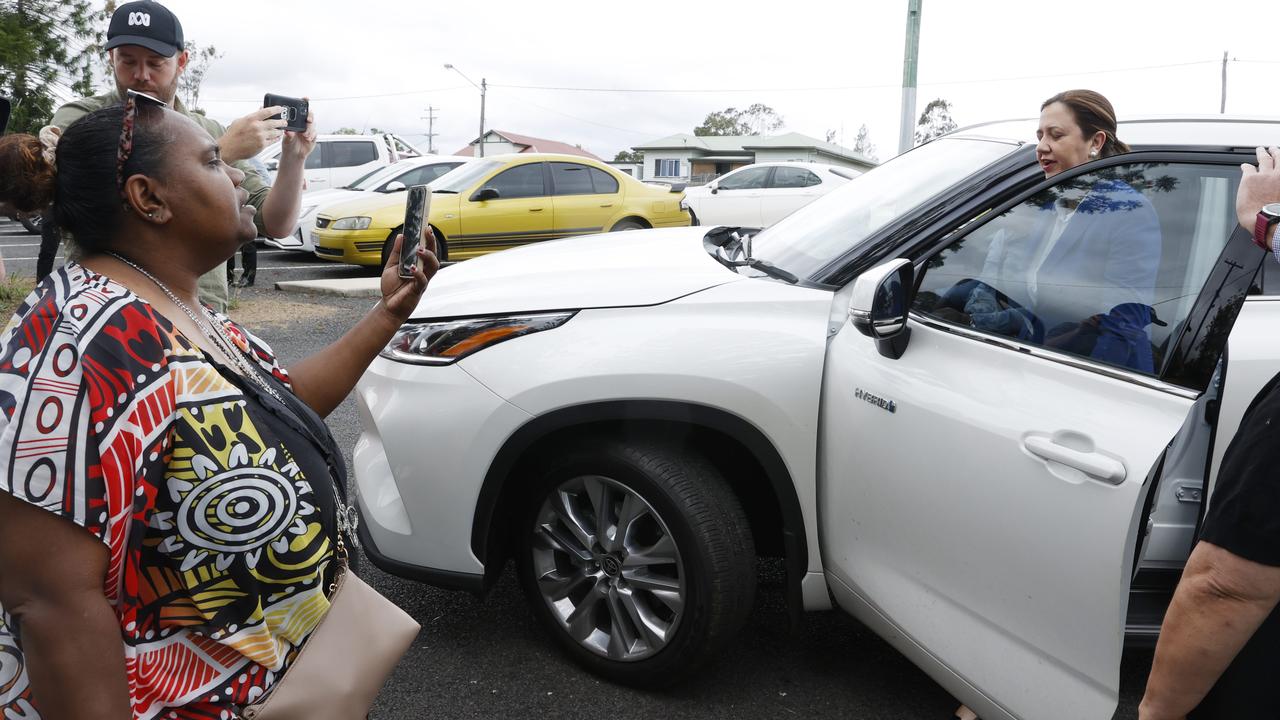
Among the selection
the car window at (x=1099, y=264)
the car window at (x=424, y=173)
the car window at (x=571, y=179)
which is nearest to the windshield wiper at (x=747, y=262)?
the car window at (x=1099, y=264)

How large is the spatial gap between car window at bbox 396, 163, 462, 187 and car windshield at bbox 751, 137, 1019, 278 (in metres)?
10.9

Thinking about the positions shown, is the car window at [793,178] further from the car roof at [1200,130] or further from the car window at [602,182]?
the car roof at [1200,130]

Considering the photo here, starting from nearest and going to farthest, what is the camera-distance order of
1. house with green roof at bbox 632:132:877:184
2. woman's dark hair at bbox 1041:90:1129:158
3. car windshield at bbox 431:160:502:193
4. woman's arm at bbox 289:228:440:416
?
woman's arm at bbox 289:228:440:416 < woman's dark hair at bbox 1041:90:1129:158 < car windshield at bbox 431:160:502:193 < house with green roof at bbox 632:132:877:184

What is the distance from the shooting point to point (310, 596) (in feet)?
4.33

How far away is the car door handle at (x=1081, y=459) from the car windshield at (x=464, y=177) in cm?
972

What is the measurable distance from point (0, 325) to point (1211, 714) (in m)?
8.72

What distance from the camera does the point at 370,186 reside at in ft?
44.0

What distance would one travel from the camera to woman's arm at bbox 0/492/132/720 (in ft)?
3.45

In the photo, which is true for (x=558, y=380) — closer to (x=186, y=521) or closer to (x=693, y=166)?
(x=186, y=521)

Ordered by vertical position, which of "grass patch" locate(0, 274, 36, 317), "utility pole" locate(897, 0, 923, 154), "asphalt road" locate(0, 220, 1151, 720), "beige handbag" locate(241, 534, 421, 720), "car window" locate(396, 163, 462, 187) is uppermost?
"utility pole" locate(897, 0, 923, 154)

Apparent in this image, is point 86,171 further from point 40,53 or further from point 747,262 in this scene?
point 40,53

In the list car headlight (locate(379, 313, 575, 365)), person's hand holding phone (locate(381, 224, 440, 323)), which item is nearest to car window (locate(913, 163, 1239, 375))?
car headlight (locate(379, 313, 575, 365))

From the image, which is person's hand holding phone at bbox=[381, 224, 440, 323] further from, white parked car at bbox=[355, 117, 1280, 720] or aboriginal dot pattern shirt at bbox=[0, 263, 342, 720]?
white parked car at bbox=[355, 117, 1280, 720]

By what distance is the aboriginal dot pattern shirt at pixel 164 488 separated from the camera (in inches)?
42.0
